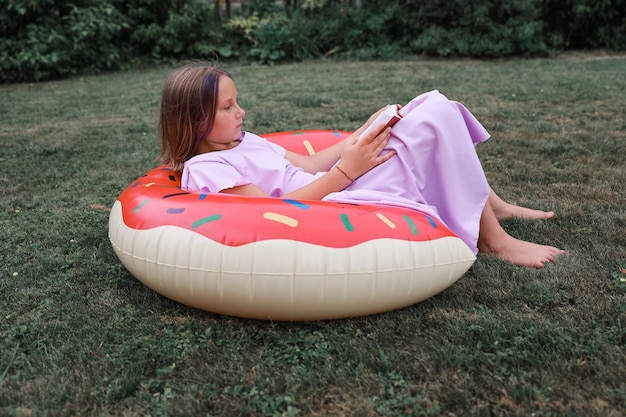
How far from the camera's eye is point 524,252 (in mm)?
2658

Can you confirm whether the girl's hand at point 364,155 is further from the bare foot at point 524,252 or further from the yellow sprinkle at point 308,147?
the yellow sprinkle at point 308,147

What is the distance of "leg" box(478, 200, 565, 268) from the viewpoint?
2635 mm

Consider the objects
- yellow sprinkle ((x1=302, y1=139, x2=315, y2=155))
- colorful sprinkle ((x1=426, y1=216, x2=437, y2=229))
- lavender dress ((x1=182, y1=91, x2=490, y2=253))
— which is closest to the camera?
colorful sprinkle ((x1=426, y1=216, x2=437, y2=229))

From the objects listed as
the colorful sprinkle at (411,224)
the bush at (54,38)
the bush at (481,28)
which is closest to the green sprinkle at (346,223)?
the colorful sprinkle at (411,224)

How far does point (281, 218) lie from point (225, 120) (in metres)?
0.68

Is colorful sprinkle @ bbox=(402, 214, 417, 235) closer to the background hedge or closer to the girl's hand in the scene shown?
the girl's hand

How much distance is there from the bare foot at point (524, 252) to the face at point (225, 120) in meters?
1.31

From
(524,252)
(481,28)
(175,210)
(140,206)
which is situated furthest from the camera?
(481,28)

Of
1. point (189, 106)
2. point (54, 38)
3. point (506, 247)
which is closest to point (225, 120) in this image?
point (189, 106)

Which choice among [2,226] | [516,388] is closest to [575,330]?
[516,388]

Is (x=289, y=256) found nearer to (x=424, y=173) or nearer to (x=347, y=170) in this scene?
(x=347, y=170)

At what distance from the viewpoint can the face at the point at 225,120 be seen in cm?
256

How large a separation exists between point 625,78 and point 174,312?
282 inches

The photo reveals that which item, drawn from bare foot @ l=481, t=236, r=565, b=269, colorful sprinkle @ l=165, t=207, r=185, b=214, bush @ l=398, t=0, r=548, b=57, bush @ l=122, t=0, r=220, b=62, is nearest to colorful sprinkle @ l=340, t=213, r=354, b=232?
colorful sprinkle @ l=165, t=207, r=185, b=214
